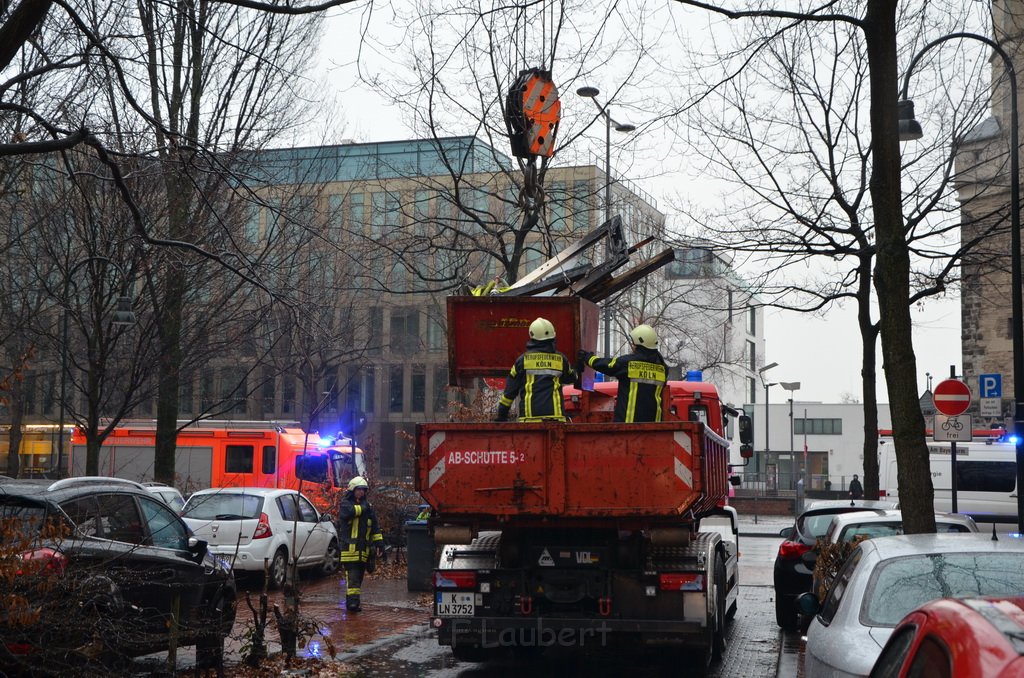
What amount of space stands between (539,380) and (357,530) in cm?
599

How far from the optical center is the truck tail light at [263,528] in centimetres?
1852

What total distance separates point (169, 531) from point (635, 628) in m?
4.11

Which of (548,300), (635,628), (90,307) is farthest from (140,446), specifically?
(635,628)

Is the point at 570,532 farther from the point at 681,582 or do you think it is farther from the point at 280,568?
the point at 280,568

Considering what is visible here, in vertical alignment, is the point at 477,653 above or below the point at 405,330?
below

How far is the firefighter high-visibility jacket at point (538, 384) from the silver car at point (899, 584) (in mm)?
4458

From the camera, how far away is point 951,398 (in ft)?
57.3

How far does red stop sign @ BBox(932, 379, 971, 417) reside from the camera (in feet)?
56.9

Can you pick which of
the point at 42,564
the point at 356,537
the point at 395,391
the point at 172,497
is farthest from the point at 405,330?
the point at 42,564

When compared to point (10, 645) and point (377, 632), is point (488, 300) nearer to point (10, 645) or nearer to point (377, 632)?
point (377, 632)

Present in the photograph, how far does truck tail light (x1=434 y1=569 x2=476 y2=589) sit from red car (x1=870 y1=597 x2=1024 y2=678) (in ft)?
22.7

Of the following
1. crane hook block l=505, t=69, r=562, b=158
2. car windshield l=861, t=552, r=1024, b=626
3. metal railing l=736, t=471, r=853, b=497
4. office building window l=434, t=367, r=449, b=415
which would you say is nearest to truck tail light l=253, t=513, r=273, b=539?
crane hook block l=505, t=69, r=562, b=158

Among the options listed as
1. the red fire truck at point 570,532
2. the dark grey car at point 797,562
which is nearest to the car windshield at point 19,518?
the red fire truck at point 570,532

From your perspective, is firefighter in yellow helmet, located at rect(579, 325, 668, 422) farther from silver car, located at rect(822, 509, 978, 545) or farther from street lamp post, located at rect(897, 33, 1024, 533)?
street lamp post, located at rect(897, 33, 1024, 533)
